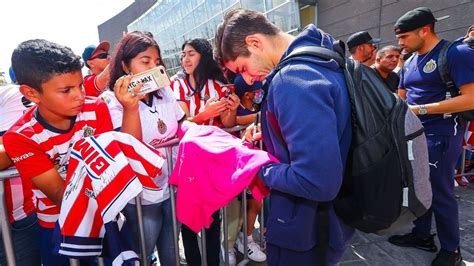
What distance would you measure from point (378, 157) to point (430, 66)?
1.86 metres

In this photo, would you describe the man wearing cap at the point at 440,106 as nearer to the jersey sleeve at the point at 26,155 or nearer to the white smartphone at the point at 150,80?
the white smartphone at the point at 150,80

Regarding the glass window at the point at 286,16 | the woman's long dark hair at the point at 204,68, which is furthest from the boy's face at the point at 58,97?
the glass window at the point at 286,16

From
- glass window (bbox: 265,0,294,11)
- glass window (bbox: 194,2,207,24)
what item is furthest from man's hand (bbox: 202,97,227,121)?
glass window (bbox: 194,2,207,24)

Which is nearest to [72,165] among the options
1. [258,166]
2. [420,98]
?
[258,166]

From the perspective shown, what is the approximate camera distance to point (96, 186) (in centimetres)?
129

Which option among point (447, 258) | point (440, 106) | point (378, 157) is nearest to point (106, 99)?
point (378, 157)

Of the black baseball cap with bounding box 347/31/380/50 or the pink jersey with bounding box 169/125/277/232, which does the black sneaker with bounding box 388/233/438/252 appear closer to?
the pink jersey with bounding box 169/125/277/232

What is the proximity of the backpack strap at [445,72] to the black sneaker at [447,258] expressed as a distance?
53.0 inches

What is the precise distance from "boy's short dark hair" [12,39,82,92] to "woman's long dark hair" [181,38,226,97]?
1369 millimetres

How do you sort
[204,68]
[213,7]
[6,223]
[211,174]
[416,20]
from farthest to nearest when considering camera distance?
[213,7], [204,68], [416,20], [6,223], [211,174]

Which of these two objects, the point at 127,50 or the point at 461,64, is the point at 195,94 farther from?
the point at 461,64

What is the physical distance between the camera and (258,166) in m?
1.23

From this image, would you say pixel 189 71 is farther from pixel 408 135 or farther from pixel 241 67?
pixel 408 135

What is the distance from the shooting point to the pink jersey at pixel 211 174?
50.3 inches
